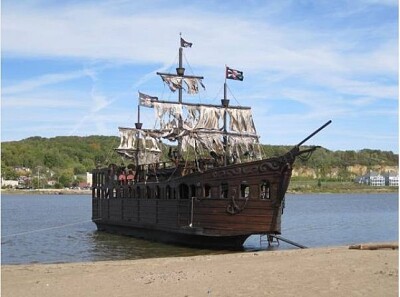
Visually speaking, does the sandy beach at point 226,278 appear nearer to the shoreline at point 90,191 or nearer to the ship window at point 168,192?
the ship window at point 168,192

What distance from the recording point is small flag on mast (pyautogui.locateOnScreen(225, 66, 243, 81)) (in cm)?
3472

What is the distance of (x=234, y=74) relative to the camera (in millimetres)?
35000

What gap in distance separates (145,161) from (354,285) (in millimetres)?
39327

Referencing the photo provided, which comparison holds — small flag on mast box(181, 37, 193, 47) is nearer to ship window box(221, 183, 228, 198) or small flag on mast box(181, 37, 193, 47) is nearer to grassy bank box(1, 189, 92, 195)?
ship window box(221, 183, 228, 198)

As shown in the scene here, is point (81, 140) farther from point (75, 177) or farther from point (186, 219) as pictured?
point (186, 219)

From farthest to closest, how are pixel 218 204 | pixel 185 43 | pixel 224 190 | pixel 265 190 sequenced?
pixel 185 43 < pixel 224 190 < pixel 218 204 < pixel 265 190

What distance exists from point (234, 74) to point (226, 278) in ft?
71.2

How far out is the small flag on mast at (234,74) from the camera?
34719 mm

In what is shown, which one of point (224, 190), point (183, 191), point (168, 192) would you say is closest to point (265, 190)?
point (224, 190)

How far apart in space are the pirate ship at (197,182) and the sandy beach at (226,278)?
779cm

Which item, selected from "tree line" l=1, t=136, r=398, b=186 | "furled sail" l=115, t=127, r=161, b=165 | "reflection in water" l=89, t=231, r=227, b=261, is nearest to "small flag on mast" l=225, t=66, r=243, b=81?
"reflection in water" l=89, t=231, r=227, b=261

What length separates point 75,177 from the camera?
176500 mm

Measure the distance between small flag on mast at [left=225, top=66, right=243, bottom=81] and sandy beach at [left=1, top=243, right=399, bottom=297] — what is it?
1714 cm

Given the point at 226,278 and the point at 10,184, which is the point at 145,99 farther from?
the point at 10,184
